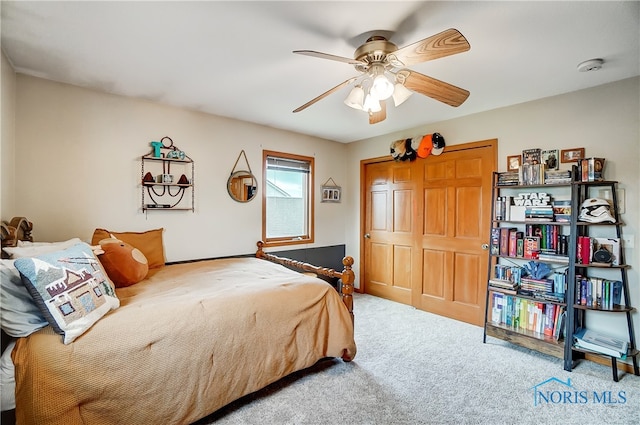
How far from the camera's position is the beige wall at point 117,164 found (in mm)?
2438

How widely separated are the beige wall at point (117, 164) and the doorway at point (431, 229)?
5.75ft

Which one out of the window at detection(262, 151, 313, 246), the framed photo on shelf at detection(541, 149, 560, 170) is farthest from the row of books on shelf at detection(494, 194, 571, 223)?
the window at detection(262, 151, 313, 246)

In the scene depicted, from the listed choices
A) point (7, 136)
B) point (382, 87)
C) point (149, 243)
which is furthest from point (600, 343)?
point (7, 136)

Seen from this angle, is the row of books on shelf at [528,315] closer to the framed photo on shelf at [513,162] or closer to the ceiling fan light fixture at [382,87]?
the framed photo on shelf at [513,162]

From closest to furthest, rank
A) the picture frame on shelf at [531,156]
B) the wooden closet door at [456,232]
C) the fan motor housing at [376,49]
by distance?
1. the fan motor housing at [376,49]
2. the picture frame on shelf at [531,156]
3. the wooden closet door at [456,232]

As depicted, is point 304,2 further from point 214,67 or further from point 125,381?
point 125,381

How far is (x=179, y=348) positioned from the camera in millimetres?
1652

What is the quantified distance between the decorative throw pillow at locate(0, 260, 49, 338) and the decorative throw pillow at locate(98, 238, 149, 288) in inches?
28.2

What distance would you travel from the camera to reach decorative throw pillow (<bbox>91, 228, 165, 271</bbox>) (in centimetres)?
276

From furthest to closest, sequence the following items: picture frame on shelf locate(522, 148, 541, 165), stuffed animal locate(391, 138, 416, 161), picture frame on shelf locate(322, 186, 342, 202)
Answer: picture frame on shelf locate(322, 186, 342, 202), stuffed animal locate(391, 138, 416, 161), picture frame on shelf locate(522, 148, 541, 165)

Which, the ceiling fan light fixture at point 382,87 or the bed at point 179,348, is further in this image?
the ceiling fan light fixture at point 382,87

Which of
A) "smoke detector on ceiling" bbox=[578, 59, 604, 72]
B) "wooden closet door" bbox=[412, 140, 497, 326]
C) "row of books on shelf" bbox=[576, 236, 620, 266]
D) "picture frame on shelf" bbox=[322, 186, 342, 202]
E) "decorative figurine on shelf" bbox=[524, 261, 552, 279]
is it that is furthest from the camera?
"picture frame on shelf" bbox=[322, 186, 342, 202]

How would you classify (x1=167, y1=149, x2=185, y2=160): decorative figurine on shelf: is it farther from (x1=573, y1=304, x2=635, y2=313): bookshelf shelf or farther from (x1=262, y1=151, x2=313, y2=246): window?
(x1=573, y1=304, x2=635, y2=313): bookshelf shelf

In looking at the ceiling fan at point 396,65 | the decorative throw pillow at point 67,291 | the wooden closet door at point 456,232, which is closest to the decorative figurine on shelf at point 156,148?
the decorative throw pillow at point 67,291
